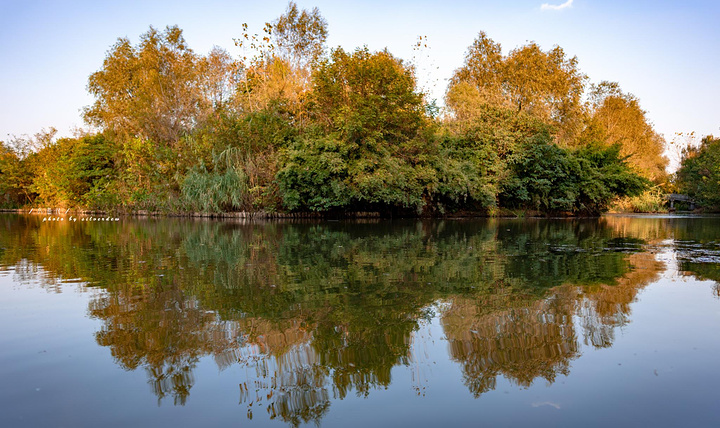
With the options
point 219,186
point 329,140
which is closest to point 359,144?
point 329,140

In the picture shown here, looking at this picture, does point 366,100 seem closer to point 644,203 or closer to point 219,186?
point 219,186

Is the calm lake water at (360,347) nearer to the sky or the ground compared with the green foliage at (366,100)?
nearer to the ground

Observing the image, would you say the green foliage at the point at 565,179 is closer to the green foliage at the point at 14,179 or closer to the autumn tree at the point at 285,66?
the autumn tree at the point at 285,66

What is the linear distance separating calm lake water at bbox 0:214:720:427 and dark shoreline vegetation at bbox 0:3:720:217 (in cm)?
1807

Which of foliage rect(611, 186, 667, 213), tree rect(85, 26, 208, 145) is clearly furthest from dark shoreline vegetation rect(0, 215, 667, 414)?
foliage rect(611, 186, 667, 213)

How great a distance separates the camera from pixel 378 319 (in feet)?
16.6

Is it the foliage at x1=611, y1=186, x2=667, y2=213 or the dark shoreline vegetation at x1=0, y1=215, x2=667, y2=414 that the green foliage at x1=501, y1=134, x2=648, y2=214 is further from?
the dark shoreline vegetation at x1=0, y1=215, x2=667, y2=414

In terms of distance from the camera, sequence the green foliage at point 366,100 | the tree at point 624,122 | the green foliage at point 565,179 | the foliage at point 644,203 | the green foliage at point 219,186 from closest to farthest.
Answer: the green foliage at point 366,100 → the green foliage at point 219,186 → the green foliage at point 565,179 → the foliage at point 644,203 → the tree at point 624,122

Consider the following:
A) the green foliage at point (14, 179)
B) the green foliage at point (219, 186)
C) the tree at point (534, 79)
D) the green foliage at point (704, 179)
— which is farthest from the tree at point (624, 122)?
the green foliage at point (14, 179)

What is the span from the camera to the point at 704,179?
44312mm

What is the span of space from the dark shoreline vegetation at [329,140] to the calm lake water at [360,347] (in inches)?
711

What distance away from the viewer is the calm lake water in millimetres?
3043

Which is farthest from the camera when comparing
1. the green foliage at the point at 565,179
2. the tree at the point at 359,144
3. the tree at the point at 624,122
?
the tree at the point at 624,122

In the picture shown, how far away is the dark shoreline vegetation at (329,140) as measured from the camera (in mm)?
26609
